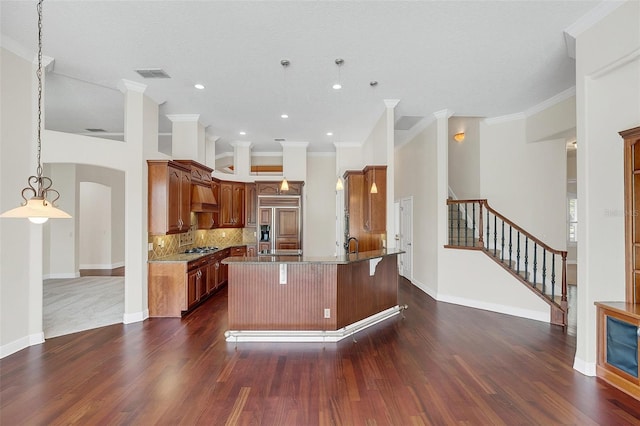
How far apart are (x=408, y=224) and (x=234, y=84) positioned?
5.14 metres

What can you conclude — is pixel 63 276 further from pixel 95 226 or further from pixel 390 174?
pixel 390 174

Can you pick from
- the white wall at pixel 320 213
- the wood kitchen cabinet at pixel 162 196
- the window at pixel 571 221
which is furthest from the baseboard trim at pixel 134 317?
the window at pixel 571 221

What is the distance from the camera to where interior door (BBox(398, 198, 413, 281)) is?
7.67 metres

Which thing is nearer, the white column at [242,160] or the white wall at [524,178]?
the white wall at [524,178]

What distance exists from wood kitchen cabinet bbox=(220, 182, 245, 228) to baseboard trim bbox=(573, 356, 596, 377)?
6.84 metres

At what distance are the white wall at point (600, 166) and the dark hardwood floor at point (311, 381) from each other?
729 millimetres

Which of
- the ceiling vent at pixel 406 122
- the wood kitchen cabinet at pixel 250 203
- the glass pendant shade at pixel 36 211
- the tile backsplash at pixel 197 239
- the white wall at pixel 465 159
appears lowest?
the tile backsplash at pixel 197 239

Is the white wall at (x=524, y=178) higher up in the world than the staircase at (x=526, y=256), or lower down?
higher up

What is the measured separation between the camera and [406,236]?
7930 mm

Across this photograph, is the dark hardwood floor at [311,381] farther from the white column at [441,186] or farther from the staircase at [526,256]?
the white column at [441,186]

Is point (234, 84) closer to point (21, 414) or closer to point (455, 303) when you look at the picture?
point (21, 414)

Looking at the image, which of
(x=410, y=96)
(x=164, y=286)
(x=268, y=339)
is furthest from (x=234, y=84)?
(x=268, y=339)

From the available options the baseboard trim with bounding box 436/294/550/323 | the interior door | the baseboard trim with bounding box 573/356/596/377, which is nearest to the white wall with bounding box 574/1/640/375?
the baseboard trim with bounding box 573/356/596/377

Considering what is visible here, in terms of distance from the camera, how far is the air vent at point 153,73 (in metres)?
4.43
